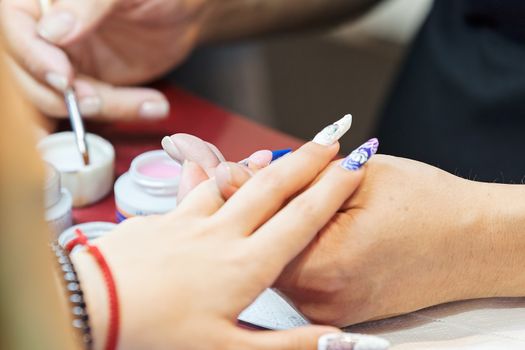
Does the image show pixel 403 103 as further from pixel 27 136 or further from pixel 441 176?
pixel 27 136

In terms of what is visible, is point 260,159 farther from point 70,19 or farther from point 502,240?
point 70,19

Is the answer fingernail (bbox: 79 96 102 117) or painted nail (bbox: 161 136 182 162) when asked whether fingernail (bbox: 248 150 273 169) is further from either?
fingernail (bbox: 79 96 102 117)

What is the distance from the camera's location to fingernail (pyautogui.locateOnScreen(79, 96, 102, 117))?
2.39 ft

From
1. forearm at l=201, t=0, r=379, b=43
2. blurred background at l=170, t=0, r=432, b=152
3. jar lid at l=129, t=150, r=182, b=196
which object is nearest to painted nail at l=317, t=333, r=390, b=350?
jar lid at l=129, t=150, r=182, b=196

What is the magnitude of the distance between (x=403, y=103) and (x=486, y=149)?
160 millimetres

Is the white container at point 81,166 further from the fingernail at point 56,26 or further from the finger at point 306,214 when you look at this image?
the finger at point 306,214

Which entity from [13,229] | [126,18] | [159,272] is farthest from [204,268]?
[126,18]

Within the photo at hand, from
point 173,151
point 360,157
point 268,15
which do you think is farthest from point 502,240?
point 268,15

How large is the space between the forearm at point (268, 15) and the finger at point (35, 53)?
0.73 feet

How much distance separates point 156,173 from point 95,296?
234 millimetres

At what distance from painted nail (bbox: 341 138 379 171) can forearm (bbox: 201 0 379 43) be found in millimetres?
450

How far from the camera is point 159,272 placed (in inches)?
15.7

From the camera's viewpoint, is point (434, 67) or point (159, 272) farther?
point (434, 67)

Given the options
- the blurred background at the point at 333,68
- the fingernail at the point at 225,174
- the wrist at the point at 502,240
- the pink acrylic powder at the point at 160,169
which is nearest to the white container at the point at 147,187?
the pink acrylic powder at the point at 160,169
